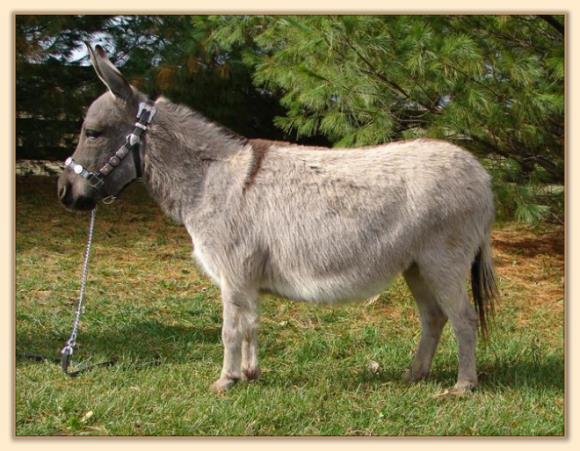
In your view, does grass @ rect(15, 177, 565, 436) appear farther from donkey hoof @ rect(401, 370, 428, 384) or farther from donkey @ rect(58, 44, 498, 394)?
donkey @ rect(58, 44, 498, 394)

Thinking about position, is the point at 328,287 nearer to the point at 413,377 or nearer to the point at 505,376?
the point at 413,377

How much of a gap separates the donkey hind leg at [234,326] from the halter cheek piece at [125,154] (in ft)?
3.36

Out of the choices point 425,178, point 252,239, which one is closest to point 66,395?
point 252,239

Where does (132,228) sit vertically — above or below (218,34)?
below

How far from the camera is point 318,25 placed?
5910mm

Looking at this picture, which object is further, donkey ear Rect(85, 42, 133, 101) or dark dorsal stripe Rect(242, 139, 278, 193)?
dark dorsal stripe Rect(242, 139, 278, 193)

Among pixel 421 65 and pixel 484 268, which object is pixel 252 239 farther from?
pixel 421 65

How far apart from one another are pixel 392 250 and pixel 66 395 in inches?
85.7

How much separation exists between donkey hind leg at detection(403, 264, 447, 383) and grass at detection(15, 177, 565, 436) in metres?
0.13

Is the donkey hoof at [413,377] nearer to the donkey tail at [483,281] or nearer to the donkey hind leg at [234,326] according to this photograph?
the donkey tail at [483,281]

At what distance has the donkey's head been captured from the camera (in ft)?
14.4

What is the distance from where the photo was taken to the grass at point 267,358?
405 centimetres

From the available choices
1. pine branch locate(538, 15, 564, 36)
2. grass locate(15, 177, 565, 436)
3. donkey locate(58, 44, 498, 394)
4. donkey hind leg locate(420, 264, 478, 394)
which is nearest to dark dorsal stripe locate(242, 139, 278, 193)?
donkey locate(58, 44, 498, 394)

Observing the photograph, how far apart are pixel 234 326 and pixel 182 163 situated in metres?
1.10
